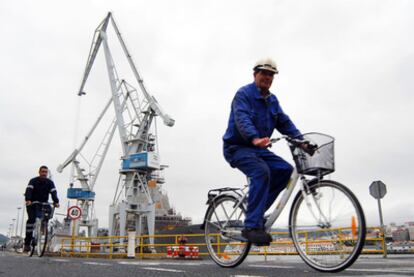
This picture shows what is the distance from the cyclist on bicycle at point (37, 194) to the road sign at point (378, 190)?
8.07 metres

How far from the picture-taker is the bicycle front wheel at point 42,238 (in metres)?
6.99

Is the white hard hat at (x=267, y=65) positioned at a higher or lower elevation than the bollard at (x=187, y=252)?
higher

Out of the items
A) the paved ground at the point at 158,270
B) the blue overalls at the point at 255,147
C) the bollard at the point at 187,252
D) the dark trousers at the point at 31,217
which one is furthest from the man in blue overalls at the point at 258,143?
the bollard at the point at 187,252

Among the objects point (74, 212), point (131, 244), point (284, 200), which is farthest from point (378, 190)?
point (74, 212)

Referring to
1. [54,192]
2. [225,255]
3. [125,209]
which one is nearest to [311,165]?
[225,255]

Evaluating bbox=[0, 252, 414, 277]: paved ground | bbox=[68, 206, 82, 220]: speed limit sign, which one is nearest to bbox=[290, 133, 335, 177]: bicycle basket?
bbox=[0, 252, 414, 277]: paved ground

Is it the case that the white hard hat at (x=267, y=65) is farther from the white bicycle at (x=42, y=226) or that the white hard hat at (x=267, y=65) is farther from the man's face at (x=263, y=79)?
the white bicycle at (x=42, y=226)

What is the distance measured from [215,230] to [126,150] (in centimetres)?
4171

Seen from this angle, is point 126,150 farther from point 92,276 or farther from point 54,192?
point 92,276

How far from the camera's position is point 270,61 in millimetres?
3375

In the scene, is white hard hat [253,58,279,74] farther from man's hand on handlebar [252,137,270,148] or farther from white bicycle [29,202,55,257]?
white bicycle [29,202,55,257]

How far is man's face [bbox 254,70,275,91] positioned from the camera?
3.39m

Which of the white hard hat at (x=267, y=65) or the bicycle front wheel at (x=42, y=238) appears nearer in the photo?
the white hard hat at (x=267, y=65)

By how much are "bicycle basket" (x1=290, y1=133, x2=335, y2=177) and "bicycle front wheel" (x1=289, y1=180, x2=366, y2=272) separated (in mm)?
106
